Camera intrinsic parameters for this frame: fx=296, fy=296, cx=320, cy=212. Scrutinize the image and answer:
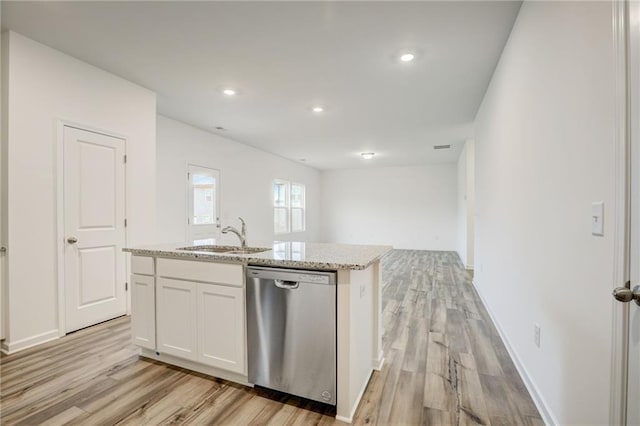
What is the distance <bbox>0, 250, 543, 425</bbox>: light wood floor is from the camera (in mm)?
1658

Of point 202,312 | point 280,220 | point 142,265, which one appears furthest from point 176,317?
point 280,220

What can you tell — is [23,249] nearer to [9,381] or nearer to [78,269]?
[78,269]

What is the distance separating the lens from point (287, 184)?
823 centimetres

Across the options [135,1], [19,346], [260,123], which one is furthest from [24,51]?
[260,123]

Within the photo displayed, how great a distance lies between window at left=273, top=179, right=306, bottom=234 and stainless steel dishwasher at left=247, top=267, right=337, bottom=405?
19.1 ft

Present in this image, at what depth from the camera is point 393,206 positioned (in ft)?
30.1

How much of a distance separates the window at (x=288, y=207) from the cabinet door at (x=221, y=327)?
561cm

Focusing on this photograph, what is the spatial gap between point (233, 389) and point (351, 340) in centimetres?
92

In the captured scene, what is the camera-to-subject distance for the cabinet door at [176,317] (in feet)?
6.79

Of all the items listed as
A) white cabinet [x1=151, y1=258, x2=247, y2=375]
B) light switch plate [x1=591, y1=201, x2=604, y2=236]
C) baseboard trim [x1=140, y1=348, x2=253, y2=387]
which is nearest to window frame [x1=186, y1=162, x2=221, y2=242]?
baseboard trim [x1=140, y1=348, x2=253, y2=387]

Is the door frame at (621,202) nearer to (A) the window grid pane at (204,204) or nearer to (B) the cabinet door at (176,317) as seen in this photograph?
(B) the cabinet door at (176,317)

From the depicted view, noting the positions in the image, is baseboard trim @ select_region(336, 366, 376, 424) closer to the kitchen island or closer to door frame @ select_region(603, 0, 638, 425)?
the kitchen island

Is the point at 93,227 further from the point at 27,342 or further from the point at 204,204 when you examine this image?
the point at 204,204

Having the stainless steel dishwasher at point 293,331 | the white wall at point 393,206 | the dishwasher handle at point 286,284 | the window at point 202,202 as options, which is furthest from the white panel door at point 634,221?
the white wall at point 393,206
